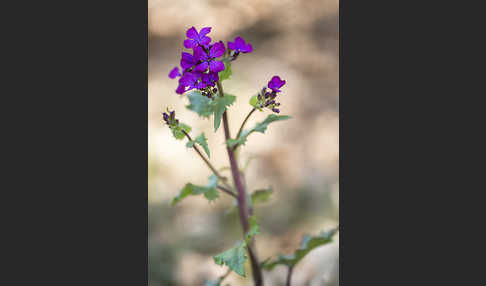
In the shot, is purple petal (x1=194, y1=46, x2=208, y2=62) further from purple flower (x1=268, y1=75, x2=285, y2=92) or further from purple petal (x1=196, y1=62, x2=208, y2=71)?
purple flower (x1=268, y1=75, x2=285, y2=92)

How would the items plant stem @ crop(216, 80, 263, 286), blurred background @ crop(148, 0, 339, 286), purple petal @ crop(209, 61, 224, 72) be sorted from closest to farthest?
purple petal @ crop(209, 61, 224, 72), plant stem @ crop(216, 80, 263, 286), blurred background @ crop(148, 0, 339, 286)

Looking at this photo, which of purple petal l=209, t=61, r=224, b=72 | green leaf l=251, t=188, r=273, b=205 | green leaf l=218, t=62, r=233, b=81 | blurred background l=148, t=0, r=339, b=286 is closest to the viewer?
purple petal l=209, t=61, r=224, b=72

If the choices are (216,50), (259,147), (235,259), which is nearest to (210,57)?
(216,50)

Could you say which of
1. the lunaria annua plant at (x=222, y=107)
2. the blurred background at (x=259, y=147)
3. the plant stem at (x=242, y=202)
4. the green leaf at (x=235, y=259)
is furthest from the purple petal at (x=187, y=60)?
the blurred background at (x=259, y=147)

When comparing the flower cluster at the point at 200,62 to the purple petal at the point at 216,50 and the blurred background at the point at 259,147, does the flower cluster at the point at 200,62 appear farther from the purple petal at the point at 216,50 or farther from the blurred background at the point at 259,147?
the blurred background at the point at 259,147

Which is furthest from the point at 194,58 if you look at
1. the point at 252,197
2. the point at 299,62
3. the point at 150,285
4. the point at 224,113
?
the point at 299,62

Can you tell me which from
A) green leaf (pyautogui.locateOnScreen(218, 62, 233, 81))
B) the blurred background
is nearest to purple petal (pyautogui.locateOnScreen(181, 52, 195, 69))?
green leaf (pyautogui.locateOnScreen(218, 62, 233, 81))

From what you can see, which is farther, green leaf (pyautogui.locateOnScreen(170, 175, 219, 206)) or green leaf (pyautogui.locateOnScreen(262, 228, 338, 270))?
green leaf (pyautogui.locateOnScreen(262, 228, 338, 270))
